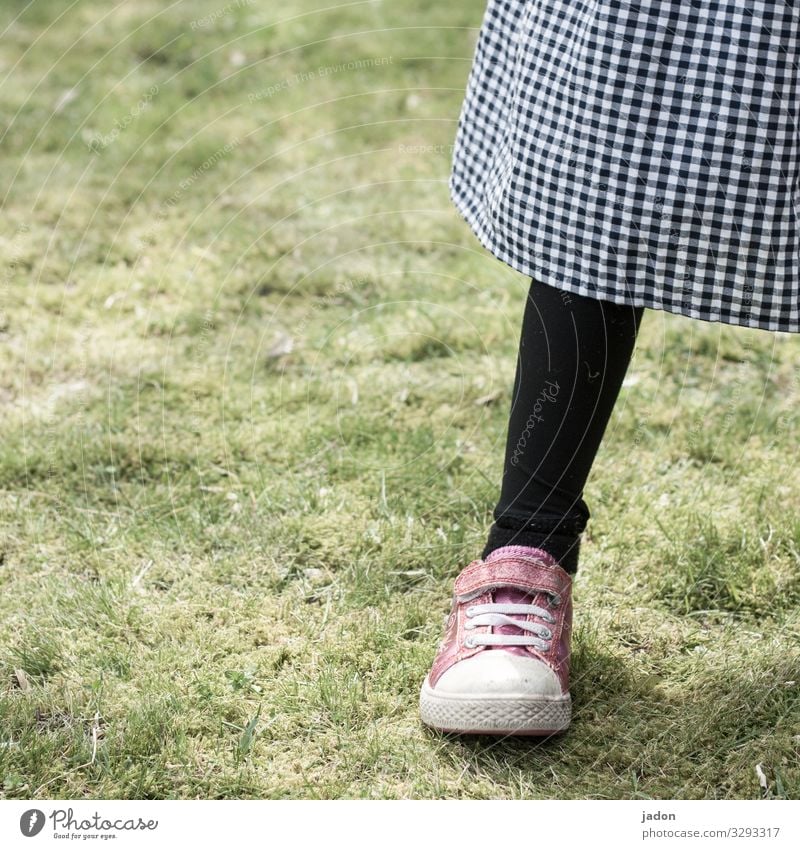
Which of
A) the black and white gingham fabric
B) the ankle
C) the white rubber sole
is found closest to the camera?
the black and white gingham fabric

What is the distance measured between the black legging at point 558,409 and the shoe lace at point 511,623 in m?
0.09

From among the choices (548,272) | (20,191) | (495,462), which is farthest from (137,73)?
(548,272)

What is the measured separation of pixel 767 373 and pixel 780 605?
66 cm

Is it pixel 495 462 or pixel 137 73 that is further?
pixel 137 73

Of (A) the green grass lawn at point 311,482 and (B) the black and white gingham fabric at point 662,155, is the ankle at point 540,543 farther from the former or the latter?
(B) the black and white gingham fabric at point 662,155

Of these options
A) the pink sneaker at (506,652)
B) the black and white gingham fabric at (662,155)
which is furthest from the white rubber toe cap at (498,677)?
the black and white gingham fabric at (662,155)

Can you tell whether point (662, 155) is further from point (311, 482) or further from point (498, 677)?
point (311, 482)

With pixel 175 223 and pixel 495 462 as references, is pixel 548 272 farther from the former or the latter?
pixel 175 223

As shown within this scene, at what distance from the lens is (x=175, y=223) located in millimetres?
2537

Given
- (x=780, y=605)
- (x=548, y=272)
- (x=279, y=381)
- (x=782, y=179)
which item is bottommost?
(x=780, y=605)
